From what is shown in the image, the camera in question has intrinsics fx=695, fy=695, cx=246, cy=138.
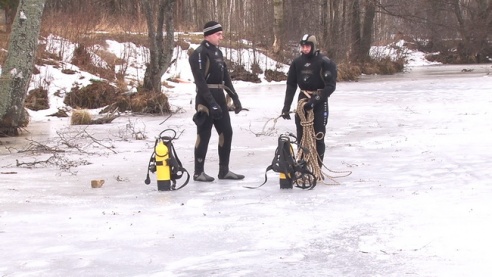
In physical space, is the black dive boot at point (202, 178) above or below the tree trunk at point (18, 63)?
below

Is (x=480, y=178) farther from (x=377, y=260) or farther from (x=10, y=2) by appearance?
(x=10, y=2)

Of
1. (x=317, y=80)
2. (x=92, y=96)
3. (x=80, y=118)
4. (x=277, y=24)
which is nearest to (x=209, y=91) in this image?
(x=317, y=80)

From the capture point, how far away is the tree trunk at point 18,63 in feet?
37.2

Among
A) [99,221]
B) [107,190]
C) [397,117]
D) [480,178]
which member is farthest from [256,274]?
[397,117]

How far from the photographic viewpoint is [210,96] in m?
7.15

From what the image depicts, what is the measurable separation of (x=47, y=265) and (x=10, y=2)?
19.1 meters

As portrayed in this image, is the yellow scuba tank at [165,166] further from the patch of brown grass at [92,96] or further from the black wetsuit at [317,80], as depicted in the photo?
the patch of brown grass at [92,96]

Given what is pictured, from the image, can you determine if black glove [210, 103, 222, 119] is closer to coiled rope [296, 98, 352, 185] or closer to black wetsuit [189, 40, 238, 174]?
black wetsuit [189, 40, 238, 174]

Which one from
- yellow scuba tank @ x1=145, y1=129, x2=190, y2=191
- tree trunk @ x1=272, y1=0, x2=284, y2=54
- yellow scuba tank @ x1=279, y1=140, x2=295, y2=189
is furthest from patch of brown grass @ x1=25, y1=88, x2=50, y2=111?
tree trunk @ x1=272, y1=0, x2=284, y2=54

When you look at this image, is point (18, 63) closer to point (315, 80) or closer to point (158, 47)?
point (158, 47)

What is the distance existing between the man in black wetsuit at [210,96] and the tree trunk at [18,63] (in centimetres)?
509

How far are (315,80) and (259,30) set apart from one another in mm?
24440

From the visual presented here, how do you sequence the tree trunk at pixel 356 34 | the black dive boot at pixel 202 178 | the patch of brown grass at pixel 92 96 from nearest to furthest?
the black dive boot at pixel 202 178, the patch of brown grass at pixel 92 96, the tree trunk at pixel 356 34

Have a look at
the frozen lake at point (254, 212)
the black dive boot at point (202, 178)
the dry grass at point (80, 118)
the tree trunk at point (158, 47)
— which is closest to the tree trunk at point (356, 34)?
the tree trunk at point (158, 47)
